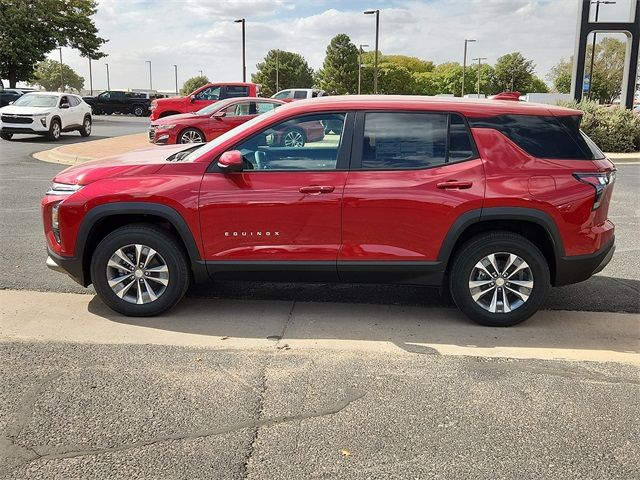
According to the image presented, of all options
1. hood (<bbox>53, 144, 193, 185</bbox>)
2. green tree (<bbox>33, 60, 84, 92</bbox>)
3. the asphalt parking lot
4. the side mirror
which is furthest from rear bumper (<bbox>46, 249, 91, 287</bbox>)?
green tree (<bbox>33, 60, 84, 92</bbox>)

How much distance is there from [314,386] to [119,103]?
146ft

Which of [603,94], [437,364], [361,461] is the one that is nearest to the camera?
[361,461]

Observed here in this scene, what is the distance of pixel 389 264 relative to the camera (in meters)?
4.70

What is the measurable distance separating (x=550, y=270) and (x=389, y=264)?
4.30 feet

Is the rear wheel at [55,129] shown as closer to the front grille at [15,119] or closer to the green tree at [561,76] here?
the front grille at [15,119]

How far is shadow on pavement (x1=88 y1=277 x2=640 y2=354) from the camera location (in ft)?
15.0

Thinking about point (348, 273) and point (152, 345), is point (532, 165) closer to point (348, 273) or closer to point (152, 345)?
point (348, 273)

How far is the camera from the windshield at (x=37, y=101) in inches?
809

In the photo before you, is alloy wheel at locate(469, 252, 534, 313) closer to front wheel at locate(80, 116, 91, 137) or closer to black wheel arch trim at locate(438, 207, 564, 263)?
black wheel arch trim at locate(438, 207, 564, 263)

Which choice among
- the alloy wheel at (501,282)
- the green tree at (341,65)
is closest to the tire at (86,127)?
the alloy wheel at (501,282)

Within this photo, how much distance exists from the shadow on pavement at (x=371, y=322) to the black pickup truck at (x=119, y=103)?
41.9 meters

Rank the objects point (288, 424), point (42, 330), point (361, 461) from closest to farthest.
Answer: point (361, 461), point (288, 424), point (42, 330)

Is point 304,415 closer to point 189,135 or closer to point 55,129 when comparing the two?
point 189,135

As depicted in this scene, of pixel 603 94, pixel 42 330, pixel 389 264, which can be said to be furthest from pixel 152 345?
pixel 603 94
